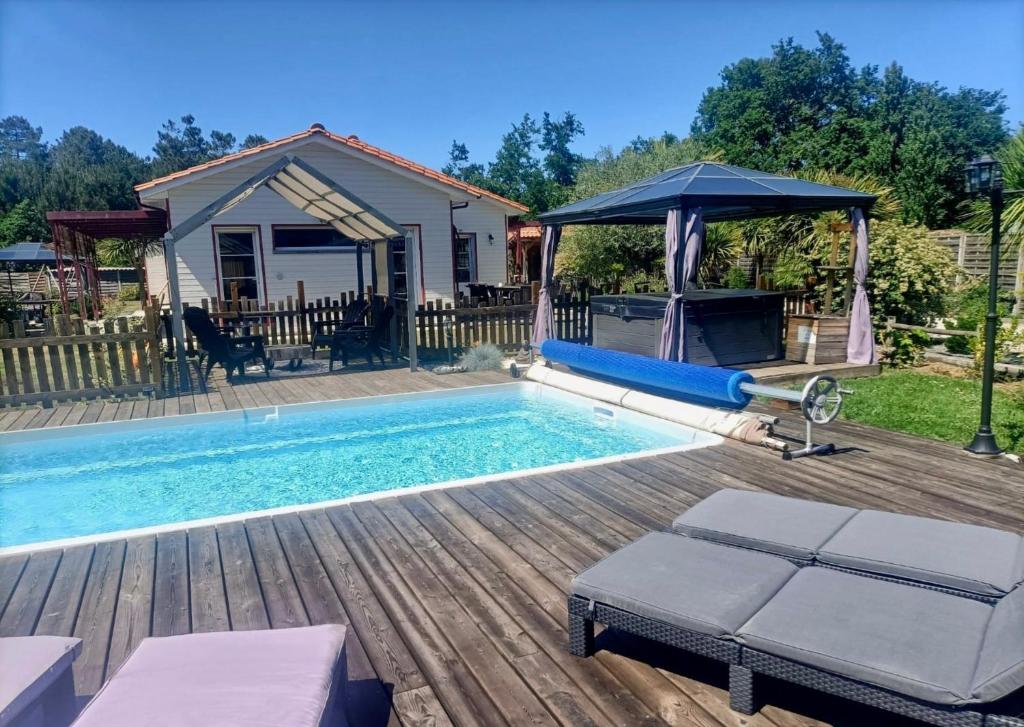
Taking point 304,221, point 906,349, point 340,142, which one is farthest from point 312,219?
point 906,349

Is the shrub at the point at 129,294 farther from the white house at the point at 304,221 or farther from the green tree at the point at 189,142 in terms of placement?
the green tree at the point at 189,142

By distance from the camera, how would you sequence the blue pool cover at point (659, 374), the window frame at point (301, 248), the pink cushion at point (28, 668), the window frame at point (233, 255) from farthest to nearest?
the window frame at point (301, 248) < the window frame at point (233, 255) < the blue pool cover at point (659, 374) < the pink cushion at point (28, 668)

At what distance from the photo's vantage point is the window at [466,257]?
56.3ft

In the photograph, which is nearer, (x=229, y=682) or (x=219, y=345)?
(x=229, y=682)

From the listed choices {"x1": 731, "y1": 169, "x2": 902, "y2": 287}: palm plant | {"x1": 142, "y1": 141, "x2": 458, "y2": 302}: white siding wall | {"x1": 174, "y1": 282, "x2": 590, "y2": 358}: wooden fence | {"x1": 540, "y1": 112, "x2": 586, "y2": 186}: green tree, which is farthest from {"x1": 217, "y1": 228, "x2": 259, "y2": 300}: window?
{"x1": 540, "y1": 112, "x2": 586, "y2": 186}: green tree

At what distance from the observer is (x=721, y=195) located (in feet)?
26.0

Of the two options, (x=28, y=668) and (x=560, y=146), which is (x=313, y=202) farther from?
(x=560, y=146)

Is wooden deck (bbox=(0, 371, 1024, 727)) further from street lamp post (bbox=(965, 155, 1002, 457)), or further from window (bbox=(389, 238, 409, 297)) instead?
window (bbox=(389, 238, 409, 297))

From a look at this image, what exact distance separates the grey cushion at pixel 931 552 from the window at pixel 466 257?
14.6m

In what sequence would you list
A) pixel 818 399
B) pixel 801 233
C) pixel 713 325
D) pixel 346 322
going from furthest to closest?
pixel 801 233, pixel 346 322, pixel 713 325, pixel 818 399

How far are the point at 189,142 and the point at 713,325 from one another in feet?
240

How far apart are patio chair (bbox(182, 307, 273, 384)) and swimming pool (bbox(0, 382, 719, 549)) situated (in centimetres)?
217

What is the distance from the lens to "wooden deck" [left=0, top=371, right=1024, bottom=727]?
99.1 inches

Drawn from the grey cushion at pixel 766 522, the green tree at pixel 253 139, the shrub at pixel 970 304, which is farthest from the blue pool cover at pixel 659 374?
the green tree at pixel 253 139
